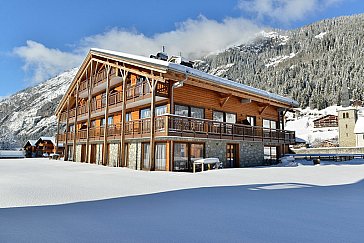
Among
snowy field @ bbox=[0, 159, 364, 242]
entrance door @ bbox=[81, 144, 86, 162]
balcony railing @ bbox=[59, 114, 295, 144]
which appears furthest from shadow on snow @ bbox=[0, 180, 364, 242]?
entrance door @ bbox=[81, 144, 86, 162]

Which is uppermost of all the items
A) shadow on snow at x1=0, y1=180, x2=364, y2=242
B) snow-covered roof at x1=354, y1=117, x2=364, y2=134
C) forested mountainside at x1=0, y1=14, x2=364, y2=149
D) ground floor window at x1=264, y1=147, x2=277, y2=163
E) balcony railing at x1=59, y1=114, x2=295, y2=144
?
forested mountainside at x1=0, y1=14, x2=364, y2=149

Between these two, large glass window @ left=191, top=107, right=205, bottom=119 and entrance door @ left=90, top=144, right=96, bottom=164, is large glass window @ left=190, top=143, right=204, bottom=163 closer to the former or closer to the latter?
large glass window @ left=191, top=107, right=205, bottom=119

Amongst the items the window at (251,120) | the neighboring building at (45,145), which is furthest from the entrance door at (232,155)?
the neighboring building at (45,145)

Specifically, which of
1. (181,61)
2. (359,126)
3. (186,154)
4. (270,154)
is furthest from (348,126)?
(186,154)

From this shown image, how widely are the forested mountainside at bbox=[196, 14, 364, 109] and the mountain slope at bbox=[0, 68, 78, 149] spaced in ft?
249

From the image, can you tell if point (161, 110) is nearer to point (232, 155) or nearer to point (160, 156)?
point (160, 156)

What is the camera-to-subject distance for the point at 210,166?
45.4 feet

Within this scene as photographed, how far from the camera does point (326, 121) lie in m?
63.2

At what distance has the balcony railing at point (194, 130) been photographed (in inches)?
509

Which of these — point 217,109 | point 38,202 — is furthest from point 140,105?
point 38,202

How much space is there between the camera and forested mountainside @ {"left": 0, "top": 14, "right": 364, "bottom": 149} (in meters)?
82.5

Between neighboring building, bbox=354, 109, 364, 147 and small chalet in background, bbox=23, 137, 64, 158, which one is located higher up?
neighboring building, bbox=354, 109, 364, 147

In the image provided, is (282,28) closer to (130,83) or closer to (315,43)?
(315,43)

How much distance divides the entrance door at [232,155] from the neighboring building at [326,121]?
55.4 meters
